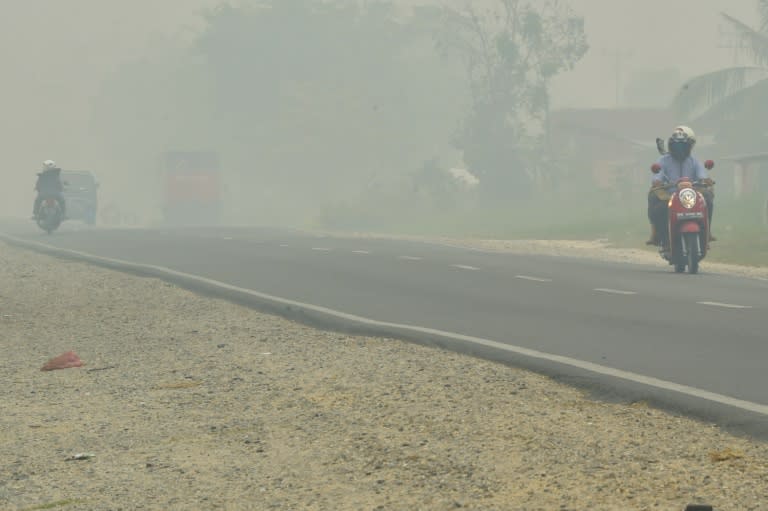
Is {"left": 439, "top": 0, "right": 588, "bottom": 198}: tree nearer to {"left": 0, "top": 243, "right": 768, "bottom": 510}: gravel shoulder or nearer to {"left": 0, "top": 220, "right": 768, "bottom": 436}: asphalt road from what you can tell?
{"left": 0, "top": 220, "right": 768, "bottom": 436}: asphalt road

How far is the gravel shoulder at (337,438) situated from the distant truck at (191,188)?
58987 millimetres

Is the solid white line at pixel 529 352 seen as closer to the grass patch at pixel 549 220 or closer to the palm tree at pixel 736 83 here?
the grass patch at pixel 549 220

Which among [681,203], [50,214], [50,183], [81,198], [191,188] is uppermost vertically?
[191,188]

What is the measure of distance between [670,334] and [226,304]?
637cm

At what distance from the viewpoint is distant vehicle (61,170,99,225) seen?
5416cm

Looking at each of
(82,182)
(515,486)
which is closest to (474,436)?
(515,486)

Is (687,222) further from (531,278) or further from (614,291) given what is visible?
(614,291)

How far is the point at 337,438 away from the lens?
781 cm

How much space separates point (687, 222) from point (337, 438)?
12.1 metres

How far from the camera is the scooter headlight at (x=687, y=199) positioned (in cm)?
1883

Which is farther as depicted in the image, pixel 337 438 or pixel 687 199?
pixel 687 199

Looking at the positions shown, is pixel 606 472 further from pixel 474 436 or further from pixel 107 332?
pixel 107 332

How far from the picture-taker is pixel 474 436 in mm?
7582

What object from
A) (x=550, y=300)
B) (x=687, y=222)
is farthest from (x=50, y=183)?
(x=550, y=300)
